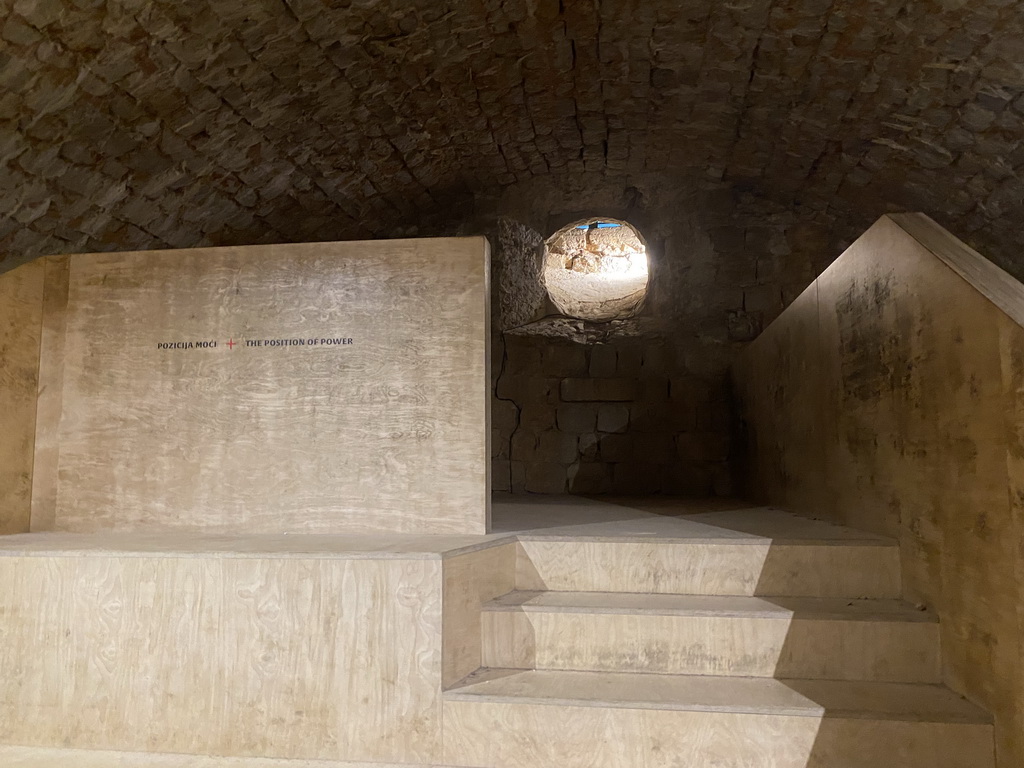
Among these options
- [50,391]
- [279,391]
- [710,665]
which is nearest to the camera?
[710,665]

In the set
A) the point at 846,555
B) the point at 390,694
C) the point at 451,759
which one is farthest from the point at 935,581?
the point at 390,694

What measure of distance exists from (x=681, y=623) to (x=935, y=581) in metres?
0.81

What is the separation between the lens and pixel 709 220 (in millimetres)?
6355

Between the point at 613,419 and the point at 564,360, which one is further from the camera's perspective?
the point at 564,360

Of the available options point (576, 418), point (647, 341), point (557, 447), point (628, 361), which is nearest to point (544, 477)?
point (557, 447)

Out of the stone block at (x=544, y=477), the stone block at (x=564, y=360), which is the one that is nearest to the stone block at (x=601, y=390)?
the stone block at (x=564, y=360)

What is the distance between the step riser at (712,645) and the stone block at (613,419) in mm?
3705

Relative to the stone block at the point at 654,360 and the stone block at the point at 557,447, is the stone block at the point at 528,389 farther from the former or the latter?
the stone block at the point at 654,360

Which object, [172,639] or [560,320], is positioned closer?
[172,639]

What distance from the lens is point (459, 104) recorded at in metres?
4.95

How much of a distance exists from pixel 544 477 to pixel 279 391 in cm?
342

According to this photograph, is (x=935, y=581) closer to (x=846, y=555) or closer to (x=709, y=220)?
(x=846, y=555)

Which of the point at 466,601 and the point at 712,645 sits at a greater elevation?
the point at 466,601

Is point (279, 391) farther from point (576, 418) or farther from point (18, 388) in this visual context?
point (576, 418)
